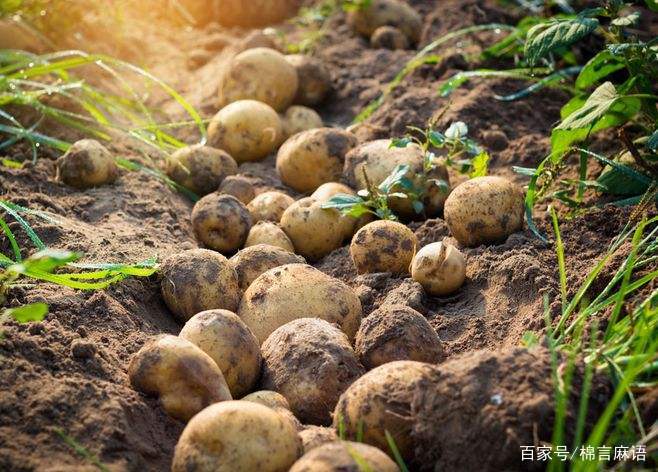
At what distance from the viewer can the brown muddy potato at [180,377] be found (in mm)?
2262

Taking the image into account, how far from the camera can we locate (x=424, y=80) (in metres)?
4.52

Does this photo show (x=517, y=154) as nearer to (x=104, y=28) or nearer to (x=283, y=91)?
(x=283, y=91)

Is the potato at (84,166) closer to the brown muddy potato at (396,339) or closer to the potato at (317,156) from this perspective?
the potato at (317,156)

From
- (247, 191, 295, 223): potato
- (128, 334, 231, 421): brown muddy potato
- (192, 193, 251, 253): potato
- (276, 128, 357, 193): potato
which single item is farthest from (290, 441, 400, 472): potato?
(276, 128, 357, 193): potato

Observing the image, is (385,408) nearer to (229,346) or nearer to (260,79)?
(229,346)

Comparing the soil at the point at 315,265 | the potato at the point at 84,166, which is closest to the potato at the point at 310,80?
the soil at the point at 315,265

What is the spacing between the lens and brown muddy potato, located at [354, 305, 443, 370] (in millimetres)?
2465

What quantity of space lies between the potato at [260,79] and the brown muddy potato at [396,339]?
7.09ft

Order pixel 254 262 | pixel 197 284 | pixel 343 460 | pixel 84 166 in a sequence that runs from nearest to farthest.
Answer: pixel 343 460 < pixel 197 284 < pixel 254 262 < pixel 84 166

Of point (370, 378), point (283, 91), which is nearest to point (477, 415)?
point (370, 378)

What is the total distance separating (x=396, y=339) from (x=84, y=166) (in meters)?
1.74

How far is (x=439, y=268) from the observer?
9.50 ft

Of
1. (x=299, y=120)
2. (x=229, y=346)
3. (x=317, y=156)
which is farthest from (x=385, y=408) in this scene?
(x=299, y=120)

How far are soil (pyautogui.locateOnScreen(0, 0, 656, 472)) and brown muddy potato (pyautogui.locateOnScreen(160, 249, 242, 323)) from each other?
0.08m
